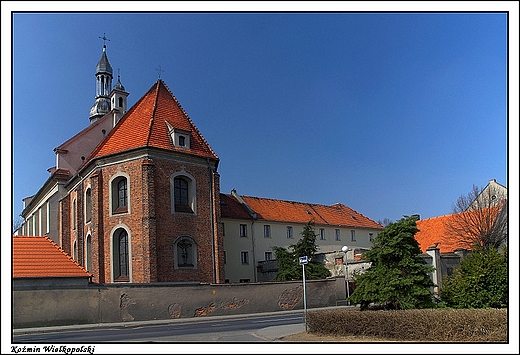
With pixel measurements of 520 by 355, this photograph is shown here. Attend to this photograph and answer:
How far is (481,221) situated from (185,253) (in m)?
24.5

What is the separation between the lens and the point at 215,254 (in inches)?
1319

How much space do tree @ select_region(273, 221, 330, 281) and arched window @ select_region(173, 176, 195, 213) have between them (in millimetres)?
10004

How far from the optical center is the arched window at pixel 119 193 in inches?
1278

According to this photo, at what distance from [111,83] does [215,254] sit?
3073 cm

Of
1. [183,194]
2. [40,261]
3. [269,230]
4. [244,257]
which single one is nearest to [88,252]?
[183,194]

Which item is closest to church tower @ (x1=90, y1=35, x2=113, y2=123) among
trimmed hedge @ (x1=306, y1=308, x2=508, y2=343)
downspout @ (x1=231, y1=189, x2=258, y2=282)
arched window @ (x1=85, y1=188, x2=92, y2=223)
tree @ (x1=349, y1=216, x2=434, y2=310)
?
downspout @ (x1=231, y1=189, x2=258, y2=282)

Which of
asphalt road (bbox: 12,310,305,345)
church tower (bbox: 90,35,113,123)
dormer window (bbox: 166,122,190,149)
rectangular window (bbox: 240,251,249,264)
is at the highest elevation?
church tower (bbox: 90,35,113,123)

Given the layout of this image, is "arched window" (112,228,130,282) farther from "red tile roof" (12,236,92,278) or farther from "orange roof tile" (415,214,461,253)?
"orange roof tile" (415,214,461,253)

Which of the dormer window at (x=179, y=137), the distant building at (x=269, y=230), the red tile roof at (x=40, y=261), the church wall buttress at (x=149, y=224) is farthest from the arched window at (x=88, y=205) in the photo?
the distant building at (x=269, y=230)

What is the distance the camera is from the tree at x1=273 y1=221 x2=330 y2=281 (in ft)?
126

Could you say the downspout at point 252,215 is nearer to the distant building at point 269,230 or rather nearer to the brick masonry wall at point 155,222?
the distant building at point 269,230

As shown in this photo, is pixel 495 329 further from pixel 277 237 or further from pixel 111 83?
pixel 111 83

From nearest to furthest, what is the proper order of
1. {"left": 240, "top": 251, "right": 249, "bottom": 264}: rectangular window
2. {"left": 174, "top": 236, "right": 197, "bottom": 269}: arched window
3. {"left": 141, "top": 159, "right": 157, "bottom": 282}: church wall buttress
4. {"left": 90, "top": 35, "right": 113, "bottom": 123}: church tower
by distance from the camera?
1. {"left": 141, "top": 159, "right": 157, "bottom": 282}: church wall buttress
2. {"left": 174, "top": 236, "right": 197, "bottom": 269}: arched window
3. {"left": 240, "top": 251, "right": 249, "bottom": 264}: rectangular window
4. {"left": 90, "top": 35, "right": 113, "bottom": 123}: church tower

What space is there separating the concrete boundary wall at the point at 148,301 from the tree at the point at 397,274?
12.2 meters
